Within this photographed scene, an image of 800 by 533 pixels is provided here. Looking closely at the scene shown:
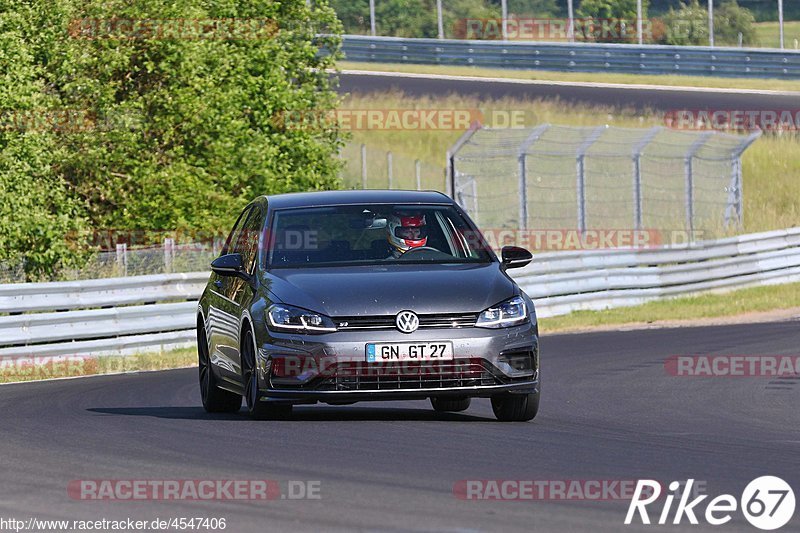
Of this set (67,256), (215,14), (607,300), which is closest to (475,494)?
(67,256)

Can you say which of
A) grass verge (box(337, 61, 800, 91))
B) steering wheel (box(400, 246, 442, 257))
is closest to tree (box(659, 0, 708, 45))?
grass verge (box(337, 61, 800, 91))

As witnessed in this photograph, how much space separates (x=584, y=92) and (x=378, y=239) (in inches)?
1464

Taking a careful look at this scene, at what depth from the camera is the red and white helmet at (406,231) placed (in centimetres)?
1128

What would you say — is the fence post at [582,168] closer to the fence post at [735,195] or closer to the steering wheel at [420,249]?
the fence post at [735,195]

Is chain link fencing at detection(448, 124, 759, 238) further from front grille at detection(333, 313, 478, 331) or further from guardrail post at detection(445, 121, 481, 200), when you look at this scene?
front grille at detection(333, 313, 478, 331)

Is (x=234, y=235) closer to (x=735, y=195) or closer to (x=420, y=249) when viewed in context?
(x=420, y=249)

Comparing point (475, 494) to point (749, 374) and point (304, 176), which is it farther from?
point (304, 176)

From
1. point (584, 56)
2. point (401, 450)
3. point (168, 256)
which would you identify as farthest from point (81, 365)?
point (584, 56)

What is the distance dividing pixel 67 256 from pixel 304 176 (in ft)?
26.1

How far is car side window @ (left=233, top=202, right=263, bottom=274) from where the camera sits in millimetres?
Answer: 11688

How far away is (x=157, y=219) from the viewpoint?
26594mm

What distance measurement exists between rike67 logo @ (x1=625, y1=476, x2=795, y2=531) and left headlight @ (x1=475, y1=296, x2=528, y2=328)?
106 inches

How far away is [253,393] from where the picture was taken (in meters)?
10.8

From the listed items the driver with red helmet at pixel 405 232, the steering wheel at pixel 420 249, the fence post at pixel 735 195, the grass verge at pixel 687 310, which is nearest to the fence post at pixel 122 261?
the grass verge at pixel 687 310
